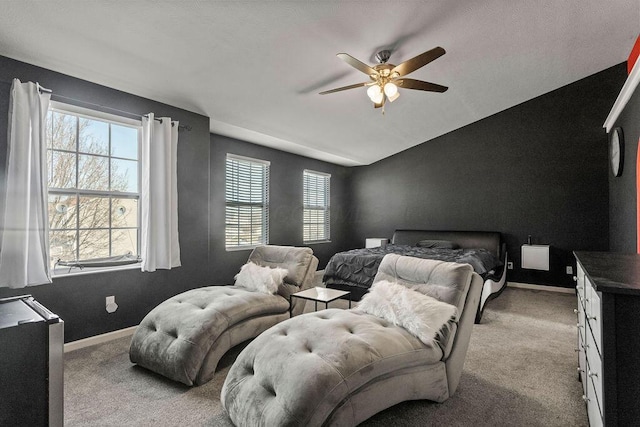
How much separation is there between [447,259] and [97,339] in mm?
4087

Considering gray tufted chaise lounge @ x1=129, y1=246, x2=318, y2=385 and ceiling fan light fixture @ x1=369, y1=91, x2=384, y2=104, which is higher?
ceiling fan light fixture @ x1=369, y1=91, x2=384, y2=104

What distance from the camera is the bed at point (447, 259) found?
4.20 metres

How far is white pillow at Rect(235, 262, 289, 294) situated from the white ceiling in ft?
6.39

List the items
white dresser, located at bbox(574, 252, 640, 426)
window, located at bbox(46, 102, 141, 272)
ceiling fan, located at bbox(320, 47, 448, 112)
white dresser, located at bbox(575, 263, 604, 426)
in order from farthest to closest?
window, located at bbox(46, 102, 141, 272), ceiling fan, located at bbox(320, 47, 448, 112), white dresser, located at bbox(575, 263, 604, 426), white dresser, located at bbox(574, 252, 640, 426)

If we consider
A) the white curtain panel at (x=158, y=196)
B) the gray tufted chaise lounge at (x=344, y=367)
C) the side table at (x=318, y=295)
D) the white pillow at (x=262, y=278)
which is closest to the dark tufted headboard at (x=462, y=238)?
the side table at (x=318, y=295)

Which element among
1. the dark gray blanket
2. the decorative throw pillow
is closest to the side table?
the dark gray blanket

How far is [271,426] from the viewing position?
4.91 ft

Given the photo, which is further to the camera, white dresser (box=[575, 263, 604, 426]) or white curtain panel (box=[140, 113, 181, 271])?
white curtain panel (box=[140, 113, 181, 271])

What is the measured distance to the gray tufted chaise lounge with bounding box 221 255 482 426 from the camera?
1.54 meters

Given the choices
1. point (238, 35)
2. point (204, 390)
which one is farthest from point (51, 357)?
point (238, 35)

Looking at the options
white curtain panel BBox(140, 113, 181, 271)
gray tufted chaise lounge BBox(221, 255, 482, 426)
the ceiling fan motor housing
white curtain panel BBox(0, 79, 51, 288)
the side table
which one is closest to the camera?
gray tufted chaise lounge BBox(221, 255, 482, 426)

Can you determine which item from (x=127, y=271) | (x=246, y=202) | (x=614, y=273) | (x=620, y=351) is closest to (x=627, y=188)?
(x=614, y=273)

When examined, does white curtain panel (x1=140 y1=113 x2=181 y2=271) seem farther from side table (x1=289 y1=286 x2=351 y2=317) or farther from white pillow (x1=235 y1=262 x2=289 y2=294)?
side table (x1=289 y1=286 x2=351 y2=317)

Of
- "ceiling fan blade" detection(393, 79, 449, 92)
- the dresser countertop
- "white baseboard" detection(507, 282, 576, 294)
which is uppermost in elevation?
"ceiling fan blade" detection(393, 79, 449, 92)
